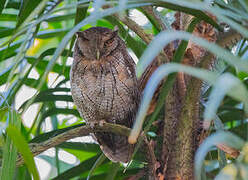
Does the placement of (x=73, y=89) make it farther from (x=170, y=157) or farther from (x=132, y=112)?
(x=170, y=157)

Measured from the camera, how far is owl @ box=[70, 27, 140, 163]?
2188mm

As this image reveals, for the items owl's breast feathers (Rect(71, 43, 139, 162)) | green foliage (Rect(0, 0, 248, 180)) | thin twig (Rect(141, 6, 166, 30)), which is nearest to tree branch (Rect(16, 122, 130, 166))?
green foliage (Rect(0, 0, 248, 180))

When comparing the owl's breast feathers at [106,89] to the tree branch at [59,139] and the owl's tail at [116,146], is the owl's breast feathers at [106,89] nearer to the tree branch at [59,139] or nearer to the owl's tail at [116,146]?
the owl's tail at [116,146]

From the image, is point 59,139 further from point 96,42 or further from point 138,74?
point 96,42

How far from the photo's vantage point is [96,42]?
2.21 m

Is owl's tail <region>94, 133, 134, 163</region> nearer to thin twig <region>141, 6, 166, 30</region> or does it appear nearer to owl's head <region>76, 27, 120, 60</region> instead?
owl's head <region>76, 27, 120, 60</region>

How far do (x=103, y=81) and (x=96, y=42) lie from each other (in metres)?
0.20

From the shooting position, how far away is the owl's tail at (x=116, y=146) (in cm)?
222

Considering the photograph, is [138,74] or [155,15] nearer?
[138,74]

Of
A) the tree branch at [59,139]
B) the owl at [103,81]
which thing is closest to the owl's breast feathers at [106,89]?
the owl at [103,81]

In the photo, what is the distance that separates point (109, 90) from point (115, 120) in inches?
9.3

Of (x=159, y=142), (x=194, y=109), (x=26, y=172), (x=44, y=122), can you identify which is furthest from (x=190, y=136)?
(x=44, y=122)

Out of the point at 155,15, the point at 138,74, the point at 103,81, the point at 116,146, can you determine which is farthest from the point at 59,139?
the point at 116,146

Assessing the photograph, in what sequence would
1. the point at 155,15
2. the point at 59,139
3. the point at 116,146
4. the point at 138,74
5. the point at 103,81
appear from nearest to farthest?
the point at 138,74 → the point at 59,139 → the point at 155,15 → the point at 103,81 → the point at 116,146
